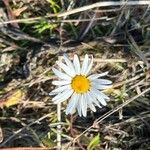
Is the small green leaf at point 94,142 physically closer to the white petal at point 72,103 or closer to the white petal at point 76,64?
the white petal at point 72,103

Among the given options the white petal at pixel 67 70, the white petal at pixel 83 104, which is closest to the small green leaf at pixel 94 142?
the white petal at pixel 83 104

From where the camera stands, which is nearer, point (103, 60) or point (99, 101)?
point (99, 101)

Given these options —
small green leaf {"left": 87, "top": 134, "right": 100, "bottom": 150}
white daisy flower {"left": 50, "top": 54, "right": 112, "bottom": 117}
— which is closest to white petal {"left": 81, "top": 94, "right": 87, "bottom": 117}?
white daisy flower {"left": 50, "top": 54, "right": 112, "bottom": 117}

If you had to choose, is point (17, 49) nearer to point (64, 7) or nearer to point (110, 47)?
point (64, 7)

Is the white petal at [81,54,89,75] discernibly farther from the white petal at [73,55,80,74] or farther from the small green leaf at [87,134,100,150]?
the small green leaf at [87,134,100,150]

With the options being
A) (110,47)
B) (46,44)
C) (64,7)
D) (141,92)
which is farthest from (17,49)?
(141,92)

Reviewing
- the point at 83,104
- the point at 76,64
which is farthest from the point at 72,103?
Result: the point at 76,64

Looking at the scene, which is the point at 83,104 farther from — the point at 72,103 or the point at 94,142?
the point at 94,142
